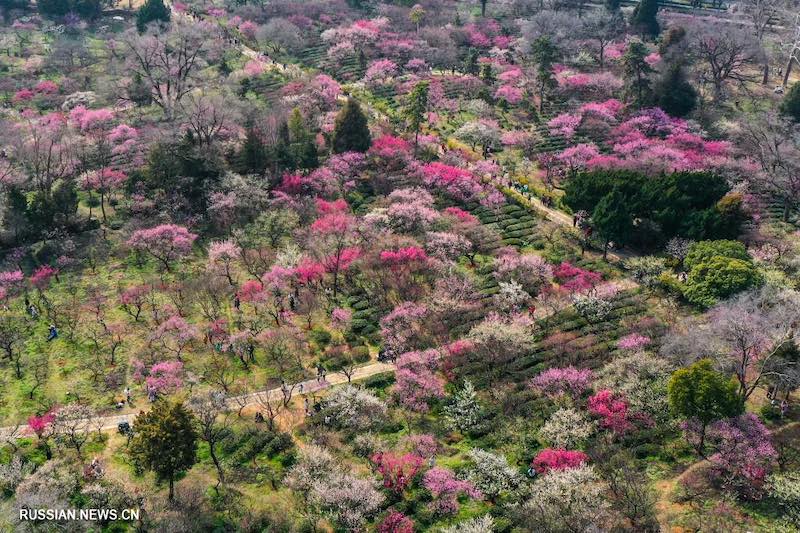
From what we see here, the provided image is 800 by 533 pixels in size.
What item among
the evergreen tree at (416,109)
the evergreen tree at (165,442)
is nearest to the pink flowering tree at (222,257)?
the evergreen tree at (165,442)

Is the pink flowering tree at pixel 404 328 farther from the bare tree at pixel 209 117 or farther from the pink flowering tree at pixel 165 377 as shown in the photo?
the bare tree at pixel 209 117

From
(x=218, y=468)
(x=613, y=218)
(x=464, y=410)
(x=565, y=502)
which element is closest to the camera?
(x=565, y=502)

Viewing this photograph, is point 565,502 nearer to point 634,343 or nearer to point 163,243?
point 634,343

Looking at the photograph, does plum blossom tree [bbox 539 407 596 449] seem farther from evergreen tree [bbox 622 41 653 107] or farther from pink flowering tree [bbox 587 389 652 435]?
evergreen tree [bbox 622 41 653 107]

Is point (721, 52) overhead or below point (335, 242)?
overhead

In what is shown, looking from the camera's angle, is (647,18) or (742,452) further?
(647,18)

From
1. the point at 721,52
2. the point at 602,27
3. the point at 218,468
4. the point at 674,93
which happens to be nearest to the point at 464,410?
the point at 218,468

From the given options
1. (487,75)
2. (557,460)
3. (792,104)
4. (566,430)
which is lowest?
(557,460)

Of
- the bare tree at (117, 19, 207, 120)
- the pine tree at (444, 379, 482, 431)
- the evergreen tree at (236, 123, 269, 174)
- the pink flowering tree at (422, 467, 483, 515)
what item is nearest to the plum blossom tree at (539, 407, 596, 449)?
the pine tree at (444, 379, 482, 431)
